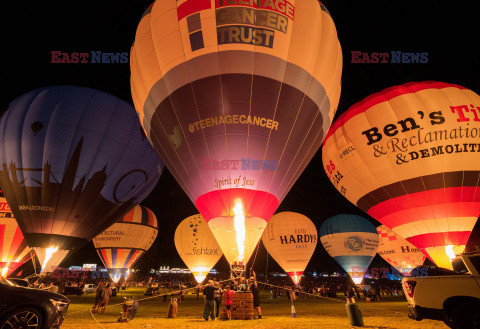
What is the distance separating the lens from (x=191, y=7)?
29.0 ft

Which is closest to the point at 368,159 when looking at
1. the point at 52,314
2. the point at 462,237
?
the point at 462,237

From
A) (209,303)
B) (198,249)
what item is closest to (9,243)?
(198,249)

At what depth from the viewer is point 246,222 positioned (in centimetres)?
824

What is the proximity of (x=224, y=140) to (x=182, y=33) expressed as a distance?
344cm

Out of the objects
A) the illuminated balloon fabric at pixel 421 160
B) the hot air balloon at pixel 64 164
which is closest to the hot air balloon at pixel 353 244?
the illuminated balloon fabric at pixel 421 160

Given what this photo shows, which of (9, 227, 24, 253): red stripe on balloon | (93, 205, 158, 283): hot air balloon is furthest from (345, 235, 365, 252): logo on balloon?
(9, 227, 24, 253): red stripe on balloon

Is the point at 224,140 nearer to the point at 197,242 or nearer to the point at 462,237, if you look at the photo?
the point at 462,237

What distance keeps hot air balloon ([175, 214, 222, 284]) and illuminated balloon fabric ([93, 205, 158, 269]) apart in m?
3.13

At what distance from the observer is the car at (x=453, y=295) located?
17.3 feet

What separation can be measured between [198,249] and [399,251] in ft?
55.9

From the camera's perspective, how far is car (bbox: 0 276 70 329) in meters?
4.59

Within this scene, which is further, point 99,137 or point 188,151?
point 99,137

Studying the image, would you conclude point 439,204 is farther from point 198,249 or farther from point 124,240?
point 124,240

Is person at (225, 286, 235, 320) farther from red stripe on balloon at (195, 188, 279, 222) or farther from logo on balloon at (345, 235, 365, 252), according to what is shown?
logo on balloon at (345, 235, 365, 252)
